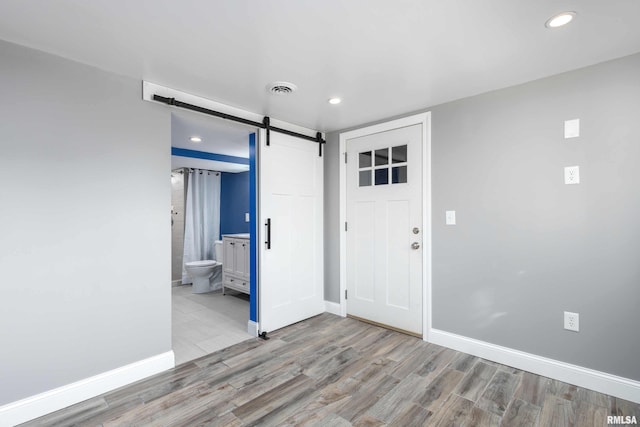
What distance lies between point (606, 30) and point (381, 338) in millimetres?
2838

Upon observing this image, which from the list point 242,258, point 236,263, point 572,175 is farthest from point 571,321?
point 236,263

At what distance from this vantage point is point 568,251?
2.22m

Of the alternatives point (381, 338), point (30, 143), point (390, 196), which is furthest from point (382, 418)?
point (30, 143)

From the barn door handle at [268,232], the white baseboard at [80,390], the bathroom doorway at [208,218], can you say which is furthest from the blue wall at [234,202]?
the white baseboard at [80,390]

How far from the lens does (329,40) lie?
71.6 inches

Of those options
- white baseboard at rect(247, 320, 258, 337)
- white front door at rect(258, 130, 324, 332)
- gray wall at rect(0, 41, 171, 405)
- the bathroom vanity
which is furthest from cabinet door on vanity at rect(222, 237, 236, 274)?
gray wall at rect(0, 41, 171, 405)

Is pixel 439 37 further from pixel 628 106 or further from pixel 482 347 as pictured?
pixel 482 347

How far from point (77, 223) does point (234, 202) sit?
3587 mm

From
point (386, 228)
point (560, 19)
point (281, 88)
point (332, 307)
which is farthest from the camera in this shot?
point (332, 307)

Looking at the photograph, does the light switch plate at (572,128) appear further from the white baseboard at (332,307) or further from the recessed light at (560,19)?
the white baseboard at (332,307)

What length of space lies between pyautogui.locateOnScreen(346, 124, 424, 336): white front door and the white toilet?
8.24 feet

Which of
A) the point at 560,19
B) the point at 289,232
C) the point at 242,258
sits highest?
the point at 560,19

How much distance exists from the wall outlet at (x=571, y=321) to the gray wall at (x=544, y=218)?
37 millimetres

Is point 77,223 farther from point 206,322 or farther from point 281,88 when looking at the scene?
point 206,322
